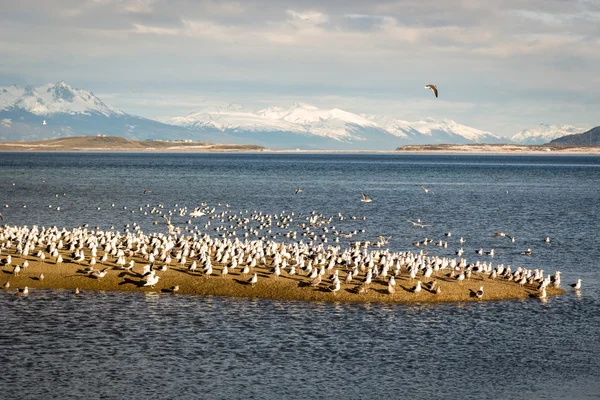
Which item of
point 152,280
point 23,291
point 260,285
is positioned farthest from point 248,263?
point 23,291

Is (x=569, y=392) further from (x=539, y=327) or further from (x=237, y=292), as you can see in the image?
(x=237, y=292)

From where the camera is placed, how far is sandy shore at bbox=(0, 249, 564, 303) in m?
42.3

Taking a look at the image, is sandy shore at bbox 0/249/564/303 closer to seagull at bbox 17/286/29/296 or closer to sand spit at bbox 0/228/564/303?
Answer: sand spit at bbox 0/228/564/303

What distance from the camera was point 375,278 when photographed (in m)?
44.8

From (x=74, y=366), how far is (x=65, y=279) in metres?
14.5

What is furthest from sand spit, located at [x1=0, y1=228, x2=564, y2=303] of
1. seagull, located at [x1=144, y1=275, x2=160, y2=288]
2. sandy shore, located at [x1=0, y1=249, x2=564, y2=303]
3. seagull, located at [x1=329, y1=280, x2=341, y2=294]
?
seagull, located at [x1=144, y1=275, x2=160, y2=288]

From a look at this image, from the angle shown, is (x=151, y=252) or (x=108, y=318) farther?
(x=151, y=252)

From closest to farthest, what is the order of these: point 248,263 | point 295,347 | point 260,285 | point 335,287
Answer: point 295,347 → point 335,287 → point 260,285 → point 248,263

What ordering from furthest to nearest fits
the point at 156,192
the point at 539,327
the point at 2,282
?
the point at 156,192
the point at 2,282
the point at 539,327

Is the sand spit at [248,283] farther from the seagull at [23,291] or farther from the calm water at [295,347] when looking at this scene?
the calm water at [295,347]

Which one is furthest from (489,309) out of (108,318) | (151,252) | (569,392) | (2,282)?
(2,282)

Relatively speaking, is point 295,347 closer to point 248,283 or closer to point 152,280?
point 248,283

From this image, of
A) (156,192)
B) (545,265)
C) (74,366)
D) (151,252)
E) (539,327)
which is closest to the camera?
(74,366)

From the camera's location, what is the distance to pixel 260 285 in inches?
1705
